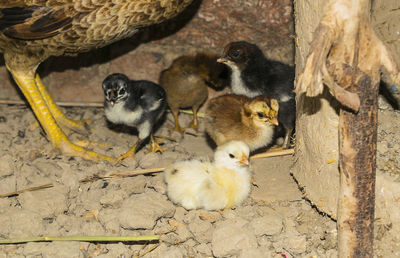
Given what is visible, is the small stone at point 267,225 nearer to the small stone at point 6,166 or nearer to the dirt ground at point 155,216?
the dirt ground at point 155,216

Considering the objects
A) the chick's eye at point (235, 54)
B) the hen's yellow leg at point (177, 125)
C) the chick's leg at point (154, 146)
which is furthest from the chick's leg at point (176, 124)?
the chick's eye at point (235, 54)

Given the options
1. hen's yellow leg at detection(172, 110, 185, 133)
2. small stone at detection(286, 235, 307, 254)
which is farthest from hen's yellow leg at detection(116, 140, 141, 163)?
small stone at detection(286, 235, 307, 254)

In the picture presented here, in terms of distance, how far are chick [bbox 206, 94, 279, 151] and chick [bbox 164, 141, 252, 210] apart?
1.01ft

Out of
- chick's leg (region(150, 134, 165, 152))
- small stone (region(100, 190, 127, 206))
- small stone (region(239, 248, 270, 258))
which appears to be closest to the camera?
small stone (region(239, 248, 270, 258))

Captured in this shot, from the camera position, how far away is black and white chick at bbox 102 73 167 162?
10.9 feet

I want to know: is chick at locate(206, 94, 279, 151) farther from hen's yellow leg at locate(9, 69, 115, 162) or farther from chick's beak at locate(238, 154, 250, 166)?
hen's yellow leg at locate(9, 69, 115, 162)

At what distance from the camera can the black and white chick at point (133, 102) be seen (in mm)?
3318

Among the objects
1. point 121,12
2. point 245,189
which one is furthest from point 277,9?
point 245,189

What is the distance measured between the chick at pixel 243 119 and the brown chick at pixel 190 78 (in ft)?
1.51

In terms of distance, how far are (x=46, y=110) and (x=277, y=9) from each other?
1.98m

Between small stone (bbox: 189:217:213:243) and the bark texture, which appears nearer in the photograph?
the bark texture

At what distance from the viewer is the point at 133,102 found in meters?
3.44

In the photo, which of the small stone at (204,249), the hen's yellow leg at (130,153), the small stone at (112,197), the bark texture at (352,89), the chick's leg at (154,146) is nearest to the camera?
the bark texture at (352,89)

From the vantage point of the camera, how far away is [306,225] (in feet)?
9.29
